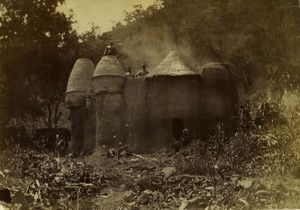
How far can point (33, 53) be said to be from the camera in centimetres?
788

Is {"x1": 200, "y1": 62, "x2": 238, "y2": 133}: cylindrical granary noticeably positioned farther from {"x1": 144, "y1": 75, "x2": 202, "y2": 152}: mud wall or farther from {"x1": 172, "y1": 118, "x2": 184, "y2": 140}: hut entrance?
{"x1": 172, "y1": 118, "x2": 184, "y2": 140}: hut entrance

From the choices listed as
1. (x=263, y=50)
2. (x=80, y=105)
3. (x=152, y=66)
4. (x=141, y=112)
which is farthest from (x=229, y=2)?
(x=80, y=105)

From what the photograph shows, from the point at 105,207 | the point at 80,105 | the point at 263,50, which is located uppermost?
the point at 263,50

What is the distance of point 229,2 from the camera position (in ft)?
25.8

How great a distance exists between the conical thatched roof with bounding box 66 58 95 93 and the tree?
0.09 meters

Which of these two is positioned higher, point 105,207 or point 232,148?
point 232,148

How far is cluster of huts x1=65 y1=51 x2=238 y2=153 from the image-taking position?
7.72 m

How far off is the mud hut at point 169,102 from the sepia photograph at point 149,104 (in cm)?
1

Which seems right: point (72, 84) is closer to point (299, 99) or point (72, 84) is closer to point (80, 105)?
point (80, 105)

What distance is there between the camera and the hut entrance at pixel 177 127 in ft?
25.2

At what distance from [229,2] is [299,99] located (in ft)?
4.88

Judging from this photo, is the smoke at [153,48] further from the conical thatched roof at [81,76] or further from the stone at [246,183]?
the stone at [246,183]

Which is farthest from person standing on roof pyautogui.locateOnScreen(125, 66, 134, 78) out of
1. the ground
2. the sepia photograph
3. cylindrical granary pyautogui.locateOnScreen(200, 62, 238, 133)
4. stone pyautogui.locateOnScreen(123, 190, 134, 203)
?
stone pyautogui.locateOnScreen(123, 190, 134, 203)

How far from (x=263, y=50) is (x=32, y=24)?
2.91 metres
